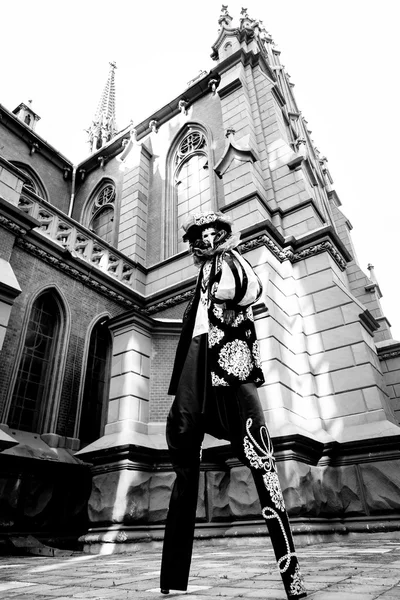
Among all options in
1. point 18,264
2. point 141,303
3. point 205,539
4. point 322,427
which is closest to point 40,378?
point 18,264

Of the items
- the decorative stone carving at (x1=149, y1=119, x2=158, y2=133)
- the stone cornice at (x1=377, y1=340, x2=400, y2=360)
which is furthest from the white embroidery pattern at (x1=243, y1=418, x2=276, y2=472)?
the decorative stone carving at (x1=149, y1=119, x2=158, y2=133)

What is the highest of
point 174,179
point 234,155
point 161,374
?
point 174,179

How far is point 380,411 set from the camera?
281 inches

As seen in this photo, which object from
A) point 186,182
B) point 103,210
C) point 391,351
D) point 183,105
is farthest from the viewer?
point 103,210

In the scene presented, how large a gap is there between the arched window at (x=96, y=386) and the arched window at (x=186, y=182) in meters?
4.25

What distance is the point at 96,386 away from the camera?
990cm

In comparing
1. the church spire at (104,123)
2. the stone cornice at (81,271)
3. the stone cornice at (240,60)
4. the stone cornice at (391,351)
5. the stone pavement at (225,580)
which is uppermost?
the church spire at (104,123)

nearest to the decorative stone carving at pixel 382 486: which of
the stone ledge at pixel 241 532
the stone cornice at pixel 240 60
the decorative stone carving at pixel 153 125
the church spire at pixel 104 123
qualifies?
the stone ledge at pixel 241 532

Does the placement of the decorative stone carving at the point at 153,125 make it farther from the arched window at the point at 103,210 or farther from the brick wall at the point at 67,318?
the brick wall at the point at 67,318

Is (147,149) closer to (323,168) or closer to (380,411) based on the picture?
(323,168)

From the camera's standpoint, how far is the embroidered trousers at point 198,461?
7.03ft

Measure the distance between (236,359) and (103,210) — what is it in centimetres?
1593

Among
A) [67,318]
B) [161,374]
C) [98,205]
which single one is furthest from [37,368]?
[98,205]

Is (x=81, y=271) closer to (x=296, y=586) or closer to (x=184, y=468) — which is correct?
(x=184, y=468)
